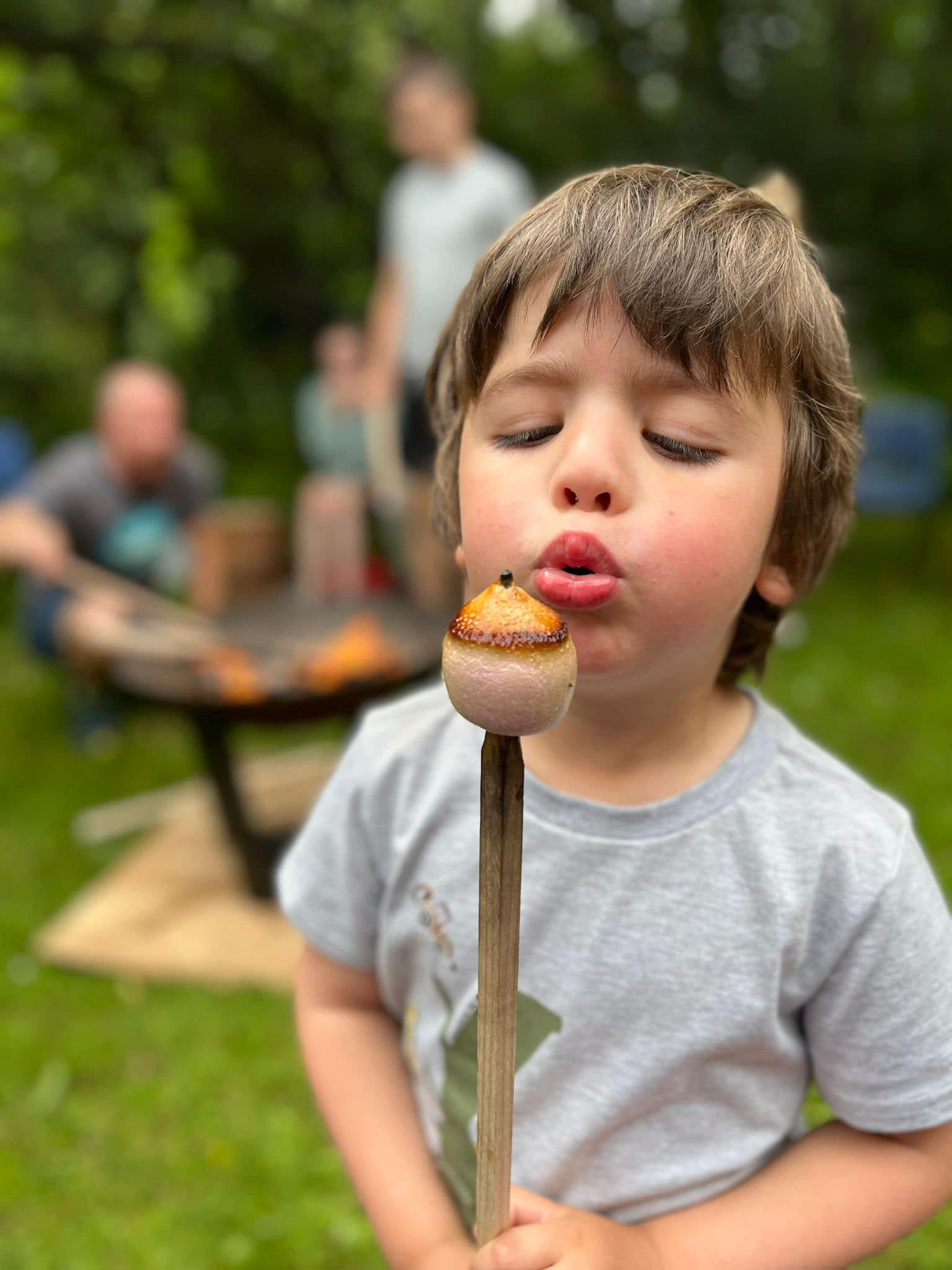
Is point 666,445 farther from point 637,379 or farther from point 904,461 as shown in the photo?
point 904,461

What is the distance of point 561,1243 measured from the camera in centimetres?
89

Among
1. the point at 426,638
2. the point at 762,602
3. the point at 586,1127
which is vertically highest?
the point at 762,602

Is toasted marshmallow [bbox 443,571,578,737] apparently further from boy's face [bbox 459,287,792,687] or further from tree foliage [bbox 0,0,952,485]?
tree foliage [bbox 0,0,952,485]

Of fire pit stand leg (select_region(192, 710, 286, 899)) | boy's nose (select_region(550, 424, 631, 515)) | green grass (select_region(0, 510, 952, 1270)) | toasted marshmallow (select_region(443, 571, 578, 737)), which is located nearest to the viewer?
toasted marshmallow (select_region(443, 571, 578, 737))

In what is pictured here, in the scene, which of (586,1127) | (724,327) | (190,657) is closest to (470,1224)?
(586,1127)

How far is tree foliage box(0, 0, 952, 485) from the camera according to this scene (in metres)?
7.70

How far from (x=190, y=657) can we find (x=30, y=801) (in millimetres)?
1491

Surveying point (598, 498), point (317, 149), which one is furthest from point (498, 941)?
point (317, 149)

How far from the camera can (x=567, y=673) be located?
66 cm

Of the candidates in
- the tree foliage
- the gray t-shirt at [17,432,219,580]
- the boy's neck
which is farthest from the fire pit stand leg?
the tree foliage

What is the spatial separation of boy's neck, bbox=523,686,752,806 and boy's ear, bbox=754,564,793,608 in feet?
0.33

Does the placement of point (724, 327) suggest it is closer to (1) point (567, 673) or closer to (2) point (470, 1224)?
(1) point (567, 673)

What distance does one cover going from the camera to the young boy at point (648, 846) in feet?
2.73

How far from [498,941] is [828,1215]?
0.53 meters
